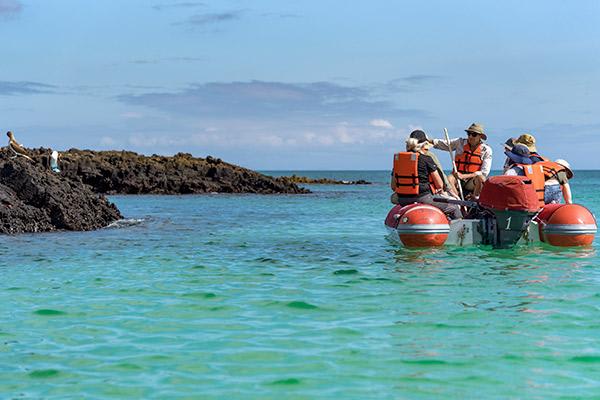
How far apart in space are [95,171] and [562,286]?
138 ft

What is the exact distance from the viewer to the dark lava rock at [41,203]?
18672 mm

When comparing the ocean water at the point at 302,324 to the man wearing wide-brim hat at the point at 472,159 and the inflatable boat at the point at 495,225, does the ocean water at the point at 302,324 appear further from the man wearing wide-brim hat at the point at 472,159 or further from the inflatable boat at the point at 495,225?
the man wearing wide-brim hat at the point at 472,159

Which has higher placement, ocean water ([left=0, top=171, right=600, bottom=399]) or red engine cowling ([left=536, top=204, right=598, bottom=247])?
red engine cowling ([left=536, top=204, right=598, bottom=247])

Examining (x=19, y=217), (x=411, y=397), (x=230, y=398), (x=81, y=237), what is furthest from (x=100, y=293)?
(x=19, y=217)

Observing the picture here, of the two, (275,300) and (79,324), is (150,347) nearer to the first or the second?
(79,324)

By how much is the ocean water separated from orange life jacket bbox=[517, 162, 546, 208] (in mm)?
965

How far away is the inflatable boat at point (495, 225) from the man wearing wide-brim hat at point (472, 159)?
736mm

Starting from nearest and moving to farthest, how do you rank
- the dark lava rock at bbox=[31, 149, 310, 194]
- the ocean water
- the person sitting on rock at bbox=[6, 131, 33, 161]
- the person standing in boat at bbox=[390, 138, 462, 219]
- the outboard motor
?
the ocean water → the outboard motor → the person standing in boat at bbox=[390, 138, 462, 219] → the person sitting on rock at bbox=[6, 131, 33, 161] → the dark lava rock at bbox=[31, 149, 310, 194]

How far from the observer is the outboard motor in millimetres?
13016

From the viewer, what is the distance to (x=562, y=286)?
10.3 meters

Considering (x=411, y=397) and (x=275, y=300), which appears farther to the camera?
(x=275, y=300)

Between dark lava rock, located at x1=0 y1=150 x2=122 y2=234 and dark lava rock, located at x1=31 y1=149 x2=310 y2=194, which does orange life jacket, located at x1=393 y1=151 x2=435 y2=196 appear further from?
dark lava rock, located at x1=31 y1=149 x2=310 y2=194

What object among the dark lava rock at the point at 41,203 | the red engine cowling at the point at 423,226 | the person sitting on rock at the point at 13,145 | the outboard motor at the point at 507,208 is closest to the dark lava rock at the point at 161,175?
the person sitting on rock at the point at 13,145

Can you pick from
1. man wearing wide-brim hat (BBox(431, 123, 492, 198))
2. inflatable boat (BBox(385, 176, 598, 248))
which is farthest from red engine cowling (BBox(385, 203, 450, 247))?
man wearing wide-brim hat (BBox(431, 123, 492, 198))
